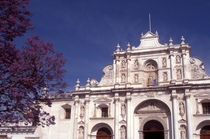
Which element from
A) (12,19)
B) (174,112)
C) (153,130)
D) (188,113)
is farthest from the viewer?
(153,130)

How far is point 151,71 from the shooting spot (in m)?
28.9

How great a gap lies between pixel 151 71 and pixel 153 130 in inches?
256

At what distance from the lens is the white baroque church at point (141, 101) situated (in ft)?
83.2

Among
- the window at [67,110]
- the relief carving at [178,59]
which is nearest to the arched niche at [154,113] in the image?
the relief carving at [178,59]

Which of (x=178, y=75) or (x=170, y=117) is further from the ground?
(x=178, y=75)

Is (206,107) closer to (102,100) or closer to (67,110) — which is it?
(102,100)

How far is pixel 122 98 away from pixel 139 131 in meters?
3.86

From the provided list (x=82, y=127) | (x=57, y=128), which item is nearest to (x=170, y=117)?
(x=82, y=127)

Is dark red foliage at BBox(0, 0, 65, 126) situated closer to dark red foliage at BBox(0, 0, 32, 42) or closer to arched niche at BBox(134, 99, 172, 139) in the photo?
dark red foliage at BBox(0, 0, 32, 42)

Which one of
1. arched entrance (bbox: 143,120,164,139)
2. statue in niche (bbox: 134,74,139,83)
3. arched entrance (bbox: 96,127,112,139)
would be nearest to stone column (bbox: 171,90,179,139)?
arched entrance (bbox: 143,120,164,139)

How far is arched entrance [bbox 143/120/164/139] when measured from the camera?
26.6m

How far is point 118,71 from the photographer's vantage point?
96.2ft

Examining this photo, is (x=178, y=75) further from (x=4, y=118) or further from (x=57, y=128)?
(x=4, y=118)

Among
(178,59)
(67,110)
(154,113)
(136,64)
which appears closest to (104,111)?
(67,110)
